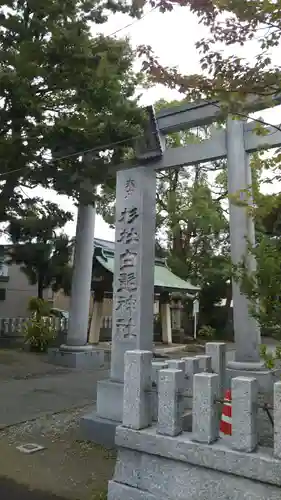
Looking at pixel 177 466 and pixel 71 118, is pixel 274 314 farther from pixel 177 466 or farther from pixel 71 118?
pixel 71 118

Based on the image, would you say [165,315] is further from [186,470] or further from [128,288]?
[186,470]

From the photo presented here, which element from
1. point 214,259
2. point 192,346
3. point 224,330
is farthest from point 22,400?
point 224,330

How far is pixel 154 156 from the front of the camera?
234 inches

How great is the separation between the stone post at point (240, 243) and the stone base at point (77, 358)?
562 cm

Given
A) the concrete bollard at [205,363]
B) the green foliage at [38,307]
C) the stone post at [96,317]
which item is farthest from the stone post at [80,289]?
the concrete bollard at [205,363]

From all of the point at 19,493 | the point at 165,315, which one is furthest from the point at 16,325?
the point at 19,493

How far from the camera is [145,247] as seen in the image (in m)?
5.58

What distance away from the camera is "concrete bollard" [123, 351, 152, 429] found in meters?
3.34

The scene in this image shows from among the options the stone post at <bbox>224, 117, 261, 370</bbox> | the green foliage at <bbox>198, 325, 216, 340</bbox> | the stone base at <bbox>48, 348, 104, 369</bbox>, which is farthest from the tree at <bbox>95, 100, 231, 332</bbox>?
the stone post at <bbox>224, 117, 261, 370</bbox>

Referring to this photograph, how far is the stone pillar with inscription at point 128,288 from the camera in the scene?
5.26m

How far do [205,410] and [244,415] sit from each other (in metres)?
0.29

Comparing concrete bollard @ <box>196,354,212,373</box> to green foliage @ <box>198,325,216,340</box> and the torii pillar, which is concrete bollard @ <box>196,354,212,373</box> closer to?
the torii pillar

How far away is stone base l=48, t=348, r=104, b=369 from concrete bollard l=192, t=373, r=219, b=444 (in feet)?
28.2

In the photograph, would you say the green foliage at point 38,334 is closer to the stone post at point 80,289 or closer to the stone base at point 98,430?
the stone post at point 80,289
